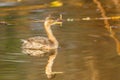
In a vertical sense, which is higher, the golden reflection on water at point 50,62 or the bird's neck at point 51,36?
Result: the bird's neck at point 51,36

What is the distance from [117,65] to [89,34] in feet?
7.58

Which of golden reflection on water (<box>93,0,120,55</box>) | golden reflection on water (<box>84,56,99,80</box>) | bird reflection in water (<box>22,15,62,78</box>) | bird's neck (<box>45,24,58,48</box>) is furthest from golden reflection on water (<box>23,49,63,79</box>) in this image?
golden reflection on water (<box>93,0,120,55</box>)

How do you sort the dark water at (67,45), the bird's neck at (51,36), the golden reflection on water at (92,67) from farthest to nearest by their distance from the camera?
1. the bird's neck at (51,36)
2. the dark water at (67,45)
3. the golden reflection on water at (92,67)

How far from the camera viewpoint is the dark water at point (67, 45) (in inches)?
337

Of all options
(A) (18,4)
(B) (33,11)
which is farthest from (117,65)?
(A) (18,4)

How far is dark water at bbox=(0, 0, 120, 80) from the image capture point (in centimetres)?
857

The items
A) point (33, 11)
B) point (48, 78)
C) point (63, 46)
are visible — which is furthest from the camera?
point (33, 11)

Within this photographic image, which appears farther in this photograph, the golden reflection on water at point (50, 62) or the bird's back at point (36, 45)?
the bird's back at point (36, 45)

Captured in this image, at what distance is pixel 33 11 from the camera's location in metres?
13.9

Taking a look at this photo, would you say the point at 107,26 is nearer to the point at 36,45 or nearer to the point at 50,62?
the point at 36,45

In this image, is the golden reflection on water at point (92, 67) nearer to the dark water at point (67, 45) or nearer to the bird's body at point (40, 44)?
the dark water at point (67, 45)

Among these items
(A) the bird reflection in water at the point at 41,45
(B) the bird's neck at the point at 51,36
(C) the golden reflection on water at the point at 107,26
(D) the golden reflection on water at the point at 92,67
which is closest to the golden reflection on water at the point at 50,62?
(A) the bird reflection in water at the point at 41,45

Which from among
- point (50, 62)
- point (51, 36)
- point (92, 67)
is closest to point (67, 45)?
point (51, 36)

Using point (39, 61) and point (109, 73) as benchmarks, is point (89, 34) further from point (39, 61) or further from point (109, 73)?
point (109, 73)
